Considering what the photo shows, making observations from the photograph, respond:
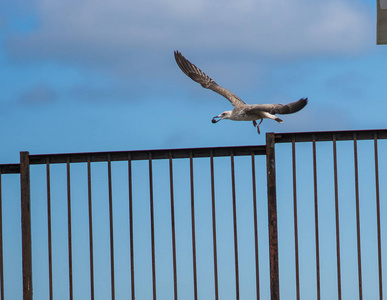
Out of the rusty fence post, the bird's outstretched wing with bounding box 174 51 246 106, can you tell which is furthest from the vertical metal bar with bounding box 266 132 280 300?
the bird's outstretched wing with bounding box 174 51 246 106

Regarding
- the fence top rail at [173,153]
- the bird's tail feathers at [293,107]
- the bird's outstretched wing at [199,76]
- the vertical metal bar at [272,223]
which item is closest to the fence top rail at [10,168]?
the fence top rail at [173,153]

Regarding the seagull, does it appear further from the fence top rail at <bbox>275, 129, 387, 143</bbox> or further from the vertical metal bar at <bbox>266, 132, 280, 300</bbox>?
the vertical metal bar at <bbox>266, 132, 280, 300</bbox>

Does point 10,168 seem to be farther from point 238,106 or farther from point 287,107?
point 238,106

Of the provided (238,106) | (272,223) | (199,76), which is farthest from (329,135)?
(199,76)

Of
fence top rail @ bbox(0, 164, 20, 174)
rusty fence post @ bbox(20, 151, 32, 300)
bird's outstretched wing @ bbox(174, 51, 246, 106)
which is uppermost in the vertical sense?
bird's outstretched wing @ bbox(174, 51, 246, 106)

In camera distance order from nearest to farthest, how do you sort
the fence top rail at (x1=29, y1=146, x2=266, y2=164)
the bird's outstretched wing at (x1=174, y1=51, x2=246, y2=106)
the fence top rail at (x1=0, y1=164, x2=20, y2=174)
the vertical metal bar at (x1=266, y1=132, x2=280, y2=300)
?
the vertical metal bar at (x1=266, y1=132, x2=280, y2=300), the fence top rail at (x1=29, y1=146, x2=266, y2=164), the fence top rail at (x1=0, y1=164, x2=20, y2=174), the bird's outstretched wing at (x1=174, y1=51, x2=246, y2=106)

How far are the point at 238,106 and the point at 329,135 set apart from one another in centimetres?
412

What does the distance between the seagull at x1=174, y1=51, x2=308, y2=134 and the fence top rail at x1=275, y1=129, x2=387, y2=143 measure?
1.46 metres

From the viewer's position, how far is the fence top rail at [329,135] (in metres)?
6.72

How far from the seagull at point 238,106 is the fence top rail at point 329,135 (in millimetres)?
1457

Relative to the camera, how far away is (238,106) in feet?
35.5

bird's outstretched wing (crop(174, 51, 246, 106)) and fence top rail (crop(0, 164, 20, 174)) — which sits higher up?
bird's outstretched wing (crop(174, 51, 246, 106))

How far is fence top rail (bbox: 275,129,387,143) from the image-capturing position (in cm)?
672

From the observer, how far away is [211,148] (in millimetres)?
6719
